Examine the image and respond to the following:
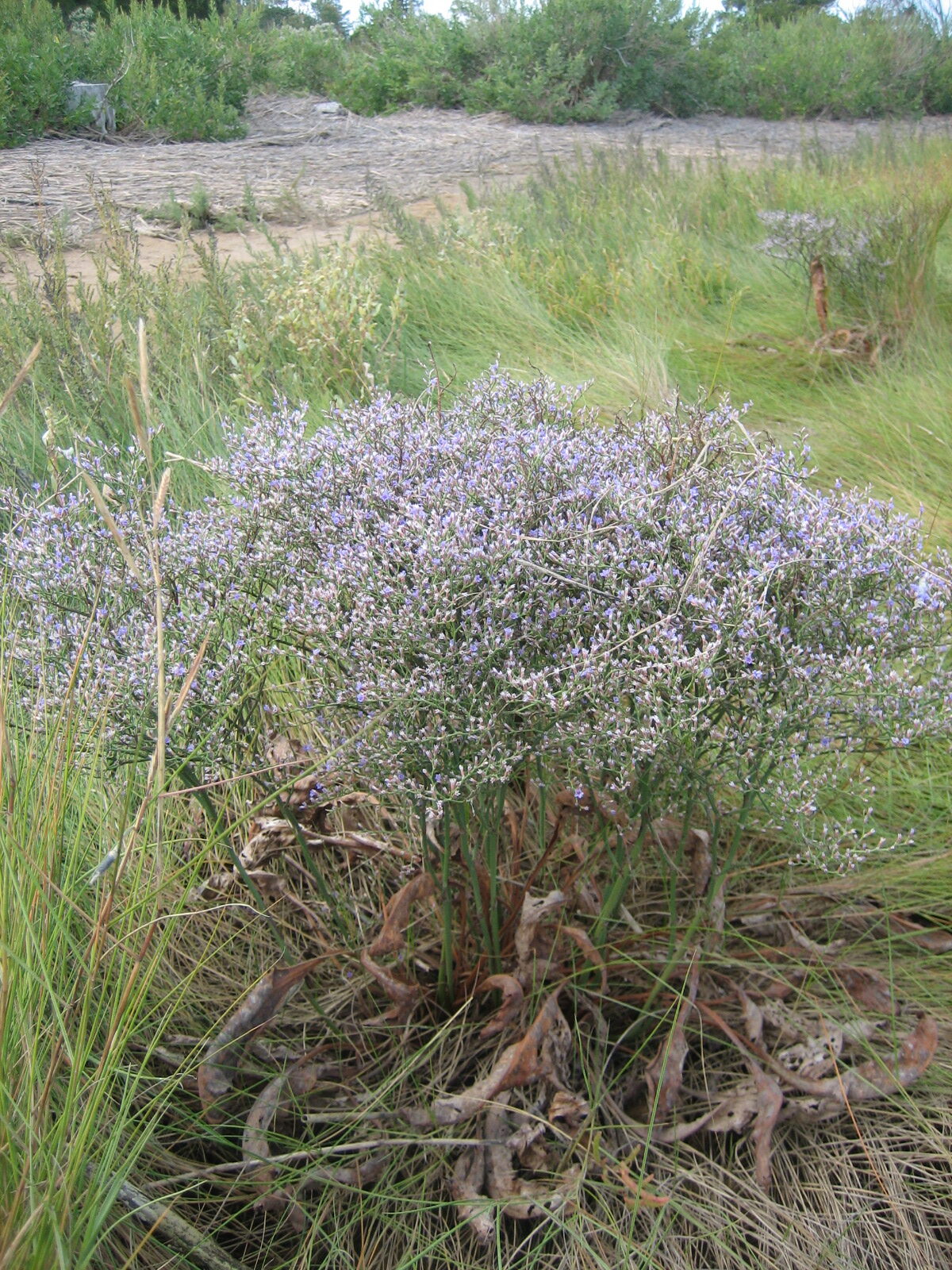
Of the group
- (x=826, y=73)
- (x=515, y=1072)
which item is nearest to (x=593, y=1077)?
(x=515, y=1072)

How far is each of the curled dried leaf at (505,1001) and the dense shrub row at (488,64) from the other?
38.5 ft

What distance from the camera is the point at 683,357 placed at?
482 cm

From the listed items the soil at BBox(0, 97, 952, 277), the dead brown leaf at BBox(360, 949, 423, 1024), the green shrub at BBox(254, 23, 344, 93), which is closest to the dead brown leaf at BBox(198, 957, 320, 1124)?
the dead brown leaf at BBox(360, 949, 423, 1024)

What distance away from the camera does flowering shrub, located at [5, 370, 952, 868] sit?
160 centimetres

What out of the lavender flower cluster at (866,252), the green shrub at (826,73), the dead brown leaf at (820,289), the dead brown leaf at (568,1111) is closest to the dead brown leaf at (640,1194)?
the dead brown leaf at (568,1111)

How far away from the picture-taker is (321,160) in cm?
1134

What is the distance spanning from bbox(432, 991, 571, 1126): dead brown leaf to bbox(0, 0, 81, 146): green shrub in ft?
38.5

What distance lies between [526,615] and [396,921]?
1.89ft

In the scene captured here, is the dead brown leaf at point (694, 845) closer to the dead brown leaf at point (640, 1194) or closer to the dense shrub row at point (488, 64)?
the dead brown leaf at point (640, 1194)

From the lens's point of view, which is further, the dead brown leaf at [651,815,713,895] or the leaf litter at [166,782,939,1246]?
the dead brown leaf at [651,815,713,895]

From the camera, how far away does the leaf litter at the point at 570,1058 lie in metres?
1.74

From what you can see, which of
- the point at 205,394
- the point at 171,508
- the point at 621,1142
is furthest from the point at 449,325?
the point at 621,1142

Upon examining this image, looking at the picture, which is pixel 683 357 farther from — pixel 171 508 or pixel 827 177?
pixel 827 177

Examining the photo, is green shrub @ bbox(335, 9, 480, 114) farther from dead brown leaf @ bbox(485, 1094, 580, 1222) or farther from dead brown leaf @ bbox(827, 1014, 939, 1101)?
dead brown leaf @ bbox(485, 1094, 580, 1222)
